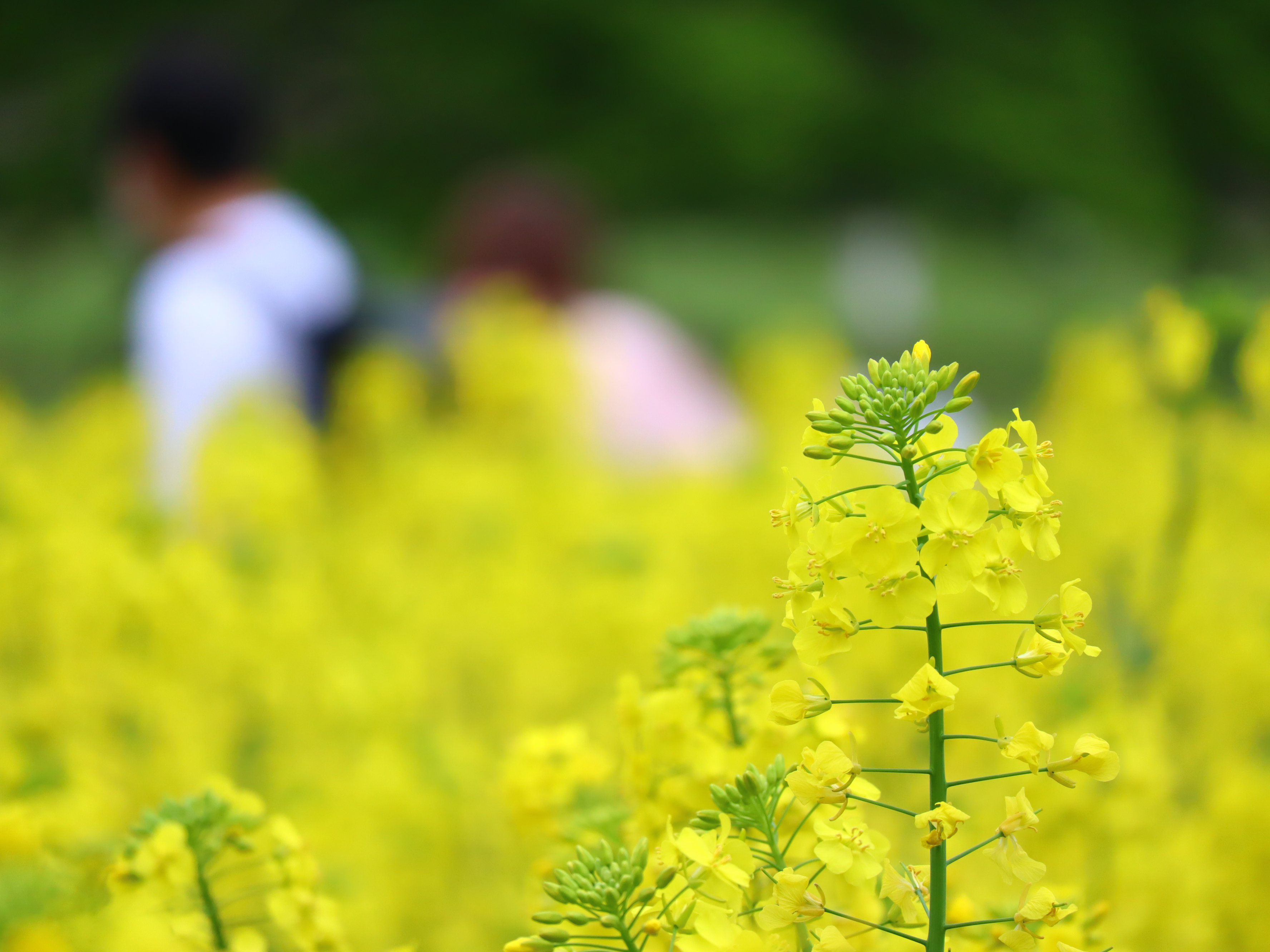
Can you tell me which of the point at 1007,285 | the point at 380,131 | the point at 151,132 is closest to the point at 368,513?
the point at 151,132

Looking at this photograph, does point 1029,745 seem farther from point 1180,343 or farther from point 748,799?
point 1180,343

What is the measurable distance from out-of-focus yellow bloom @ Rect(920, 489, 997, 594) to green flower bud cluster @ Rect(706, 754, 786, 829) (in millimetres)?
180


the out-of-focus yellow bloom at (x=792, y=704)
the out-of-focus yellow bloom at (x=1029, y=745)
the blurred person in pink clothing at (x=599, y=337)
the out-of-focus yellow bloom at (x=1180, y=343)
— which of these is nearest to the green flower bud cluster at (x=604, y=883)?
the out-of-focus yellow bloom at (x=792, y=704)

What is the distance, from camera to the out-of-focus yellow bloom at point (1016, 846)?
798 mm

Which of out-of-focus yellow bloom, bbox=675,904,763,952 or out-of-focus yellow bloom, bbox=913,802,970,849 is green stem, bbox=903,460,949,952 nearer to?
out-of-focus yellow bloom, bbox=913,802,970,849

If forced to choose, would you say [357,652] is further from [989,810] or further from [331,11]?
[331,11]

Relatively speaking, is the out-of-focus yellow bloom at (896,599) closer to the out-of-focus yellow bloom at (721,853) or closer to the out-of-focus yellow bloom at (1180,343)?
the out-of-focus yellow bloom at (721,853)

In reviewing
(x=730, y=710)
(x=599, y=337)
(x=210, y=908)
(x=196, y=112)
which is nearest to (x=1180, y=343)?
(x=730, y=710)

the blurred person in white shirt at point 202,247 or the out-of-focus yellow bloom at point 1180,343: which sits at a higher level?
the blurred person in white shirt at point 202,247

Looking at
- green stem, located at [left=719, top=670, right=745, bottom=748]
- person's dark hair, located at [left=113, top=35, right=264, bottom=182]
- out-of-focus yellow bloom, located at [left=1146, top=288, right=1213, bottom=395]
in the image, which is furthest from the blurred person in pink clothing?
green stem, located at [left=719, top=670, right=745, bottom=748]

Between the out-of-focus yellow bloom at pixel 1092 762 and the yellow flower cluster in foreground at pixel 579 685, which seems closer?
the out-of-focus yellow bloom at pixel 1092 762

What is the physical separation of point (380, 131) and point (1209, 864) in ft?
40.8

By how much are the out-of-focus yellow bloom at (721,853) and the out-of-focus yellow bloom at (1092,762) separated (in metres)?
0.21

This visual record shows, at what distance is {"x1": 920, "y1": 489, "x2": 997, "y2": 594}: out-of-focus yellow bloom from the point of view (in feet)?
2.52
